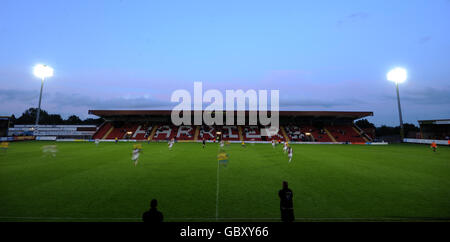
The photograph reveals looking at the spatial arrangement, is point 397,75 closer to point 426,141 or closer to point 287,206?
point 426,141

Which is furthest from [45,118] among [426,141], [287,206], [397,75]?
[426,141]

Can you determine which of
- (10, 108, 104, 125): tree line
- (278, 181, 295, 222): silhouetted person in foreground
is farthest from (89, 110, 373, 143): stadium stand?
(10, 108, 104, 125): tree line

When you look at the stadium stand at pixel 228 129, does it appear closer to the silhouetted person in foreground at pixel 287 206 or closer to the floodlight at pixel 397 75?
the floodlight at pixel 397 75

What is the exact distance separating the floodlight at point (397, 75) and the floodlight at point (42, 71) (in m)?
66.0

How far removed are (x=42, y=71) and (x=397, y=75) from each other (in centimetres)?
6847

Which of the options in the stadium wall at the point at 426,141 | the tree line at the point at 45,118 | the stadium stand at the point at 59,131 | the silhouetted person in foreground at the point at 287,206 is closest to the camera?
the silhouetted person in foreground at the point at 287,206

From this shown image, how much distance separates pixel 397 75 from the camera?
122ft

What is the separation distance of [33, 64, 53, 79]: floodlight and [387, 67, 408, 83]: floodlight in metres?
66.0

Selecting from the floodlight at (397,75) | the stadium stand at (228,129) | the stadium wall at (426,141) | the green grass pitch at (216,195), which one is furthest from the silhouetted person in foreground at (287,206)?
the floodlight at (397,75)

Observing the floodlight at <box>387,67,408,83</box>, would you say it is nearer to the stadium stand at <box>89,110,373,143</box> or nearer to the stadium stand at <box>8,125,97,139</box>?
the stadium stand at <box>89,110,373,143</box>

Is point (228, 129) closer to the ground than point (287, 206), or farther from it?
farther from it

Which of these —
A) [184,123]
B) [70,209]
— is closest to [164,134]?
[184,123]

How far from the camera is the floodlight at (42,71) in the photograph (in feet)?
117
